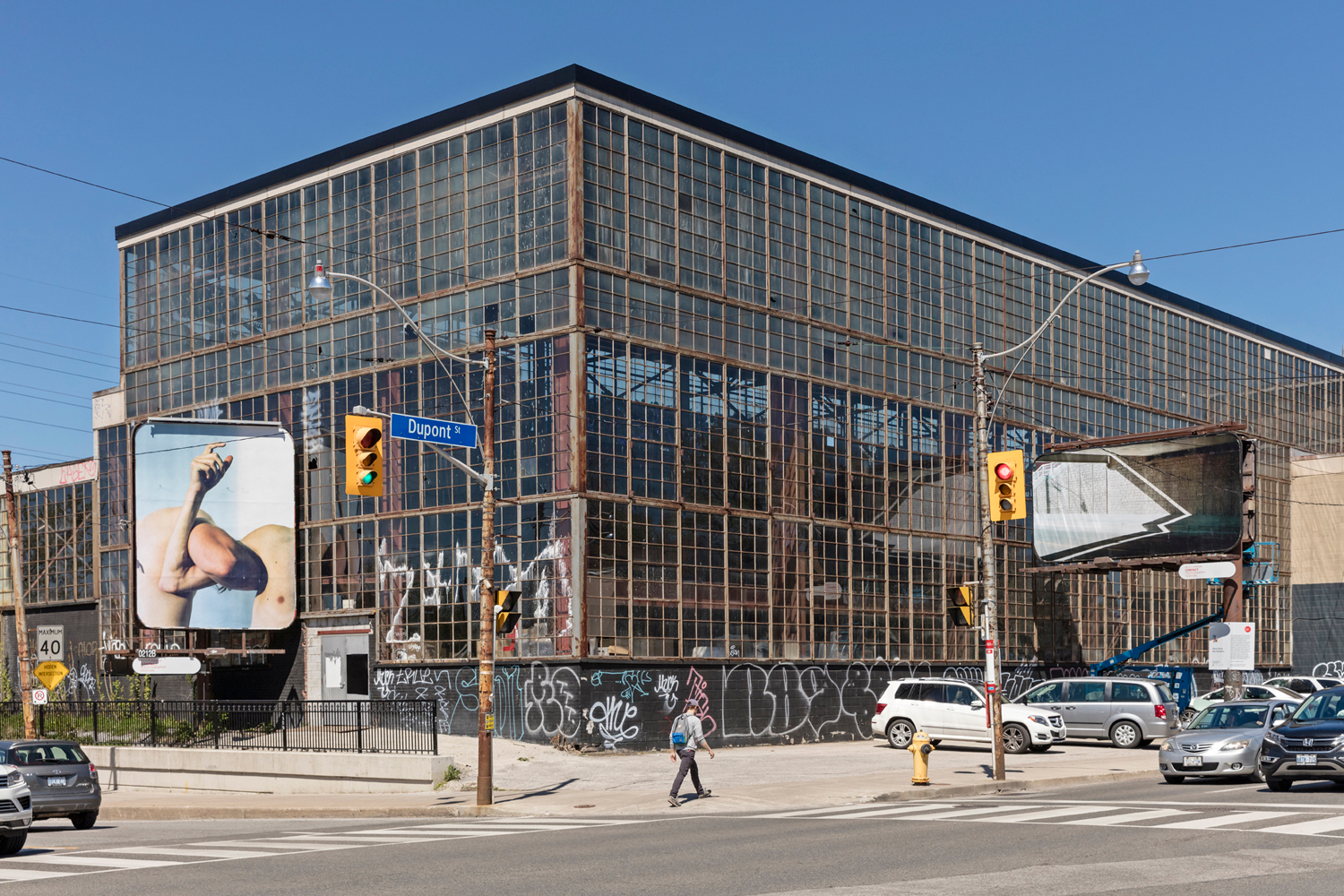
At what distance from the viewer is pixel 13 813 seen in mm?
18922

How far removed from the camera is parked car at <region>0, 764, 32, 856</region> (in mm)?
18859

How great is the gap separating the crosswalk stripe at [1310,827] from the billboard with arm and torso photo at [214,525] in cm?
2977

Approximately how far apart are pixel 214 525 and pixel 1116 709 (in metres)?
25.7

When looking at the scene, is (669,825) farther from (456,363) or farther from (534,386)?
(456,363)

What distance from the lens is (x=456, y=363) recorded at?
37.1 metres

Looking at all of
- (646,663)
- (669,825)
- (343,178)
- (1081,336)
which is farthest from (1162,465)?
(669,825)

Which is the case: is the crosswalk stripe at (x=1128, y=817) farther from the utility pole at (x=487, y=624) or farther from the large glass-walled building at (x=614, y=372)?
the large glass-walled building at (x=614, y=372)

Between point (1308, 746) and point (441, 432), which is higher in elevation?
point (441, 432)

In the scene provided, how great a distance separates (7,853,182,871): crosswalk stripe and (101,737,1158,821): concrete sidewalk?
7259 millimetres

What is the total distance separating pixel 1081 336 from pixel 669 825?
37.8 m

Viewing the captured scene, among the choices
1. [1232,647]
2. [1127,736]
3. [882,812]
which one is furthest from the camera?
[1232,647]

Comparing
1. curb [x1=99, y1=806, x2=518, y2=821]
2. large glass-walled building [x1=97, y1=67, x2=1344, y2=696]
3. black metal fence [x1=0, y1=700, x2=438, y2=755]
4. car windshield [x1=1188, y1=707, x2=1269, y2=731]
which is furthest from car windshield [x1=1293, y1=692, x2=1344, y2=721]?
large glass-walled building [x1=97, y1=67, x2=1344, y2=696]

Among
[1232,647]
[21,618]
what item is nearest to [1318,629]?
[1232,647]

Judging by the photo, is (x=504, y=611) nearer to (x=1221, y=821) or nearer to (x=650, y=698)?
(x=650, y=698)
